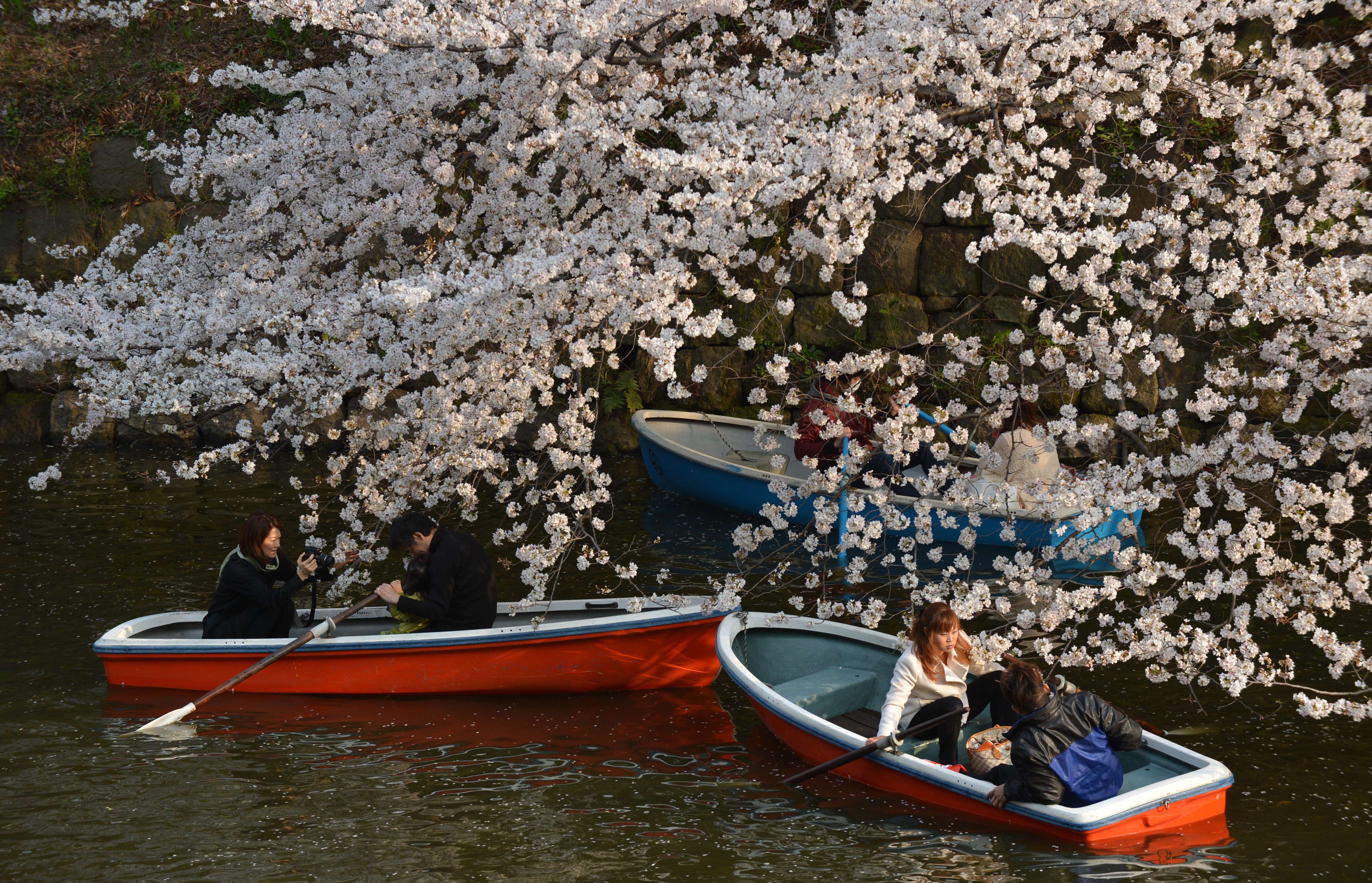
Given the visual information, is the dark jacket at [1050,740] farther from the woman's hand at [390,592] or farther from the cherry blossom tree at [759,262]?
the woman's hand at [390,592]

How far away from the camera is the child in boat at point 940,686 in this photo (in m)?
5.70

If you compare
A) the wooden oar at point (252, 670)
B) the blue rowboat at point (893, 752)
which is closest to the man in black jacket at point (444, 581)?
the wooden oar at point (252, 670)

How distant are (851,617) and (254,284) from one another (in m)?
4.96

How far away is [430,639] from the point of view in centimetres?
A: 686

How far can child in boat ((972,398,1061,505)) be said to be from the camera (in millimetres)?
7895

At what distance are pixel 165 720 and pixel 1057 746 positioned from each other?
503cm

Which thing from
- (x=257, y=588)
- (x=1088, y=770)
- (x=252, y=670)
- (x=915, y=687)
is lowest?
(x=1088, y=770)

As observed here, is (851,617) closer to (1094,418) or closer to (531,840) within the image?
(531,840)

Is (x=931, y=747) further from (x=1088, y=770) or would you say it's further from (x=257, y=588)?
(x=257, y=588)

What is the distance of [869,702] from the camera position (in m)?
6.59

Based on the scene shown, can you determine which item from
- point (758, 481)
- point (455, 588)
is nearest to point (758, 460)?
point (758, 481)

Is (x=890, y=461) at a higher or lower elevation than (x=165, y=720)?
higher

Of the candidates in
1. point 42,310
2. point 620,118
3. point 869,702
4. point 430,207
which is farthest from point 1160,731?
point 42,310

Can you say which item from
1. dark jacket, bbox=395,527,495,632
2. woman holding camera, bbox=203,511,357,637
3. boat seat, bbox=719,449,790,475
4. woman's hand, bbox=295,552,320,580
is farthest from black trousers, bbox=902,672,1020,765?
boat seat, bbox=719,449,790,475
